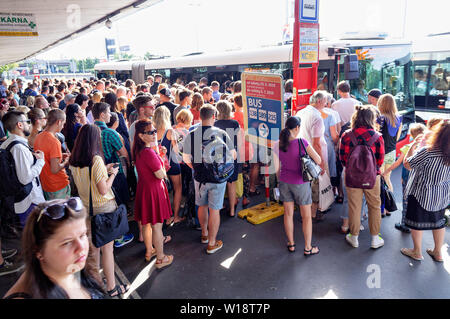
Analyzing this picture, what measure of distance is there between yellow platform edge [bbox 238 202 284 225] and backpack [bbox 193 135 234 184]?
4.69ft

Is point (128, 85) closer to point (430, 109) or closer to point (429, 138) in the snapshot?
point (429, 138)

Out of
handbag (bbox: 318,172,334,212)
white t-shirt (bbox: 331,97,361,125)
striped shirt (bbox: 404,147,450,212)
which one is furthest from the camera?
white t-shirt (bbox: 331,97,361,125)

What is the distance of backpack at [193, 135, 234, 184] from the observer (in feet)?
13.7

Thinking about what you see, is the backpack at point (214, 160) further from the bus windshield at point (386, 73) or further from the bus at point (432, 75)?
the bus at point (432, 75)

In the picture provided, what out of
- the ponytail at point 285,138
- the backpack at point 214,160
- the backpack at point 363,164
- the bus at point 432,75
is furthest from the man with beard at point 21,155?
the bus at point 432,75

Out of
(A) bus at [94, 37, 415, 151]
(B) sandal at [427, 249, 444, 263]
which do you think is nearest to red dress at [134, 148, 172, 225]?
(B) sandal at [427, 249, 444, 263]

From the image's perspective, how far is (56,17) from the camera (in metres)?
9.14

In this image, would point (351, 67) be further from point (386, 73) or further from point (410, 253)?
point (410, 253)

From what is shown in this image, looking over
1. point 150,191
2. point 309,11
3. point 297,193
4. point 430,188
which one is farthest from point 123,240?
point 309,11

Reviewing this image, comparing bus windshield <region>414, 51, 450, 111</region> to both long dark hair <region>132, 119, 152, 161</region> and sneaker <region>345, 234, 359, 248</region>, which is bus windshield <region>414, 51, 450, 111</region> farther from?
long dark hair <region>132, 119, 152, 161</region>

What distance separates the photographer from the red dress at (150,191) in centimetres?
382

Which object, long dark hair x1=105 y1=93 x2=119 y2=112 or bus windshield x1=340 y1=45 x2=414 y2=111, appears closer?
long dark hair x1=105 y1=93 x2=119 y2=112

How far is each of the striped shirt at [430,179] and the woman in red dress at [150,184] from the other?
3054 millimetres

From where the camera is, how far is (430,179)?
12.2 feet
